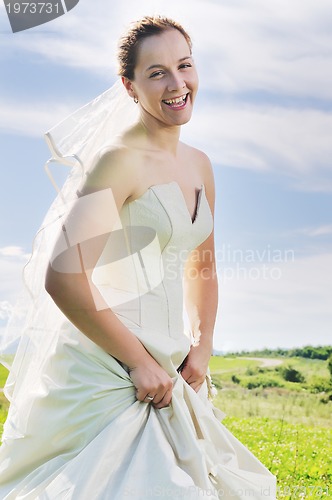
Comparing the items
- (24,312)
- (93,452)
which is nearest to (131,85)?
(24,312)

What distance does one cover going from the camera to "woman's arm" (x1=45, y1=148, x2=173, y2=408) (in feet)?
8.12

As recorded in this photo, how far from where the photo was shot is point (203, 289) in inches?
123

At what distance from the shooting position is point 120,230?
2627 millimetres

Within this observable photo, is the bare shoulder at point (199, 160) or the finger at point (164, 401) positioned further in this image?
the bare shoulder at point (199, 160)

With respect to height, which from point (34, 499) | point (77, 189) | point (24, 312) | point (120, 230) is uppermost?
point (77, 189)

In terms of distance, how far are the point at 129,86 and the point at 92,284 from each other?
881 millimetres

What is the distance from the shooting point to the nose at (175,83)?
270 cm

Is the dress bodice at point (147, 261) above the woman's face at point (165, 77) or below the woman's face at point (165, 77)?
below

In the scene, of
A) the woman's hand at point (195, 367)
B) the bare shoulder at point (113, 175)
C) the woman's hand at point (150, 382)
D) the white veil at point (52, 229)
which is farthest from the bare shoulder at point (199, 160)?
the woman's hand at point (150, 382)

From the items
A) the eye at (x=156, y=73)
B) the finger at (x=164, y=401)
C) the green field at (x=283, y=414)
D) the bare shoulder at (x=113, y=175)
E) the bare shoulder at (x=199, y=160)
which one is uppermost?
the eye at (x=156, y=73)

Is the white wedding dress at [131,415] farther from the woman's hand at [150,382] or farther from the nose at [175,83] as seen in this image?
the nose at [175,83]

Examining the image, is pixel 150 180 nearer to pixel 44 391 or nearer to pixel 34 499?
pixel 44 391

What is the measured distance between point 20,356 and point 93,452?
697mm

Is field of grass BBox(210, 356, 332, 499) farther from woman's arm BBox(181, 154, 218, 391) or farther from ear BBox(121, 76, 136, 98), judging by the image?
ear BBox(121, 76, 136, 98)
